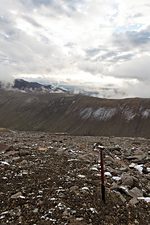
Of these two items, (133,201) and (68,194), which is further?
(133,201)

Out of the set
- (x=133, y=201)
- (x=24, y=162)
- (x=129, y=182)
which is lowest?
(x=133, y=201)

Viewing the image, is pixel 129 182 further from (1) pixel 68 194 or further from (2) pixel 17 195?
(2) pixel 17 195

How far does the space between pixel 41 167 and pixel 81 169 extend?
2.43m

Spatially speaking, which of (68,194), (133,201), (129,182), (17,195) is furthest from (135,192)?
(17,195)

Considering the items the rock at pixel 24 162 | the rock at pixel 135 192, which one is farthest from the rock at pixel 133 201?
the rock at pixel 24 162

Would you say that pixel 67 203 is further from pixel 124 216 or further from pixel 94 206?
pixel 124 216

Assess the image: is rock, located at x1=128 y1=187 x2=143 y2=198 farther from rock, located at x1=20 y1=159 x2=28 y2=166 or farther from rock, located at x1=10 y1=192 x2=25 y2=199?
rock, located at x1=20 y1=159 x2=28 y2=166

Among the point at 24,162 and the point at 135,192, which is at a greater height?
the point at 24,162

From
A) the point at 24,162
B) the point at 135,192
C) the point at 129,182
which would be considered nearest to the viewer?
the point at 135,192

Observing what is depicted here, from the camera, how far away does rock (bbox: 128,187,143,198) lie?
1728 cm

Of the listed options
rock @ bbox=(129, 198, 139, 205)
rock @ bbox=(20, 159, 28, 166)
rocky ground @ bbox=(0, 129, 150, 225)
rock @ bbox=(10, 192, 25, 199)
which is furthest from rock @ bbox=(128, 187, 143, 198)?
rock @ bbox=(20, 159, 28, 166)

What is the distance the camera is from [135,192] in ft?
58.1

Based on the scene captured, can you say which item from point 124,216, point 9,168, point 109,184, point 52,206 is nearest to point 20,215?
point 52,206

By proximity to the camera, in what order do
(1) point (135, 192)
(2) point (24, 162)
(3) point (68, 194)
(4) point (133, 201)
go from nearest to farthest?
1. (3) point (68, 194)
2. (4) point (133, 201)
3. (1) point (135, 192)
4. (2) point (24, 162)
